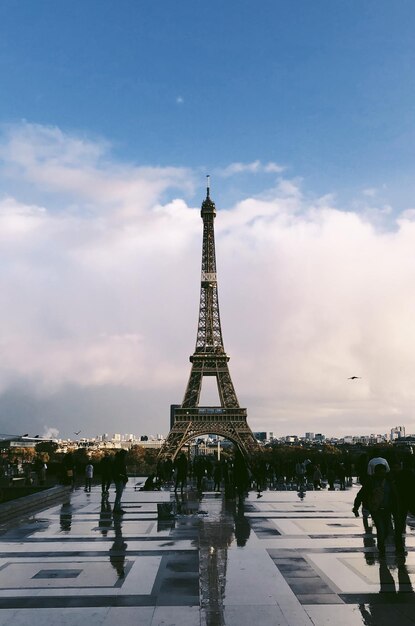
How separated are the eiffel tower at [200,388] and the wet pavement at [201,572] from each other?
65.8 meters

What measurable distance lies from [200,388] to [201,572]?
82128 millimetres

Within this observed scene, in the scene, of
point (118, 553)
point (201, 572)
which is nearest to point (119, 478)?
point (118, 553)

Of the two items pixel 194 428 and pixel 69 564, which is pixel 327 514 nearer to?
pixel 69 564

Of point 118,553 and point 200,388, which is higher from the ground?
point 200,388

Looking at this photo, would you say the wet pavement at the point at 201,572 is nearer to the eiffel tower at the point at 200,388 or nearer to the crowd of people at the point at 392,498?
the crowd of people at the point at 392,498

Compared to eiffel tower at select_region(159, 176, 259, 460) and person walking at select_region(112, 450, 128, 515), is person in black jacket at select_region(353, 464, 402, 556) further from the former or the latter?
eiffel tower at select_region(159, 176, 259, 460)

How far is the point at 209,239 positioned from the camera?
97.2 meters

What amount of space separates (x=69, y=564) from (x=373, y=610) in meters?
5.44

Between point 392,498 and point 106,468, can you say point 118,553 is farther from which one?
point 106,468

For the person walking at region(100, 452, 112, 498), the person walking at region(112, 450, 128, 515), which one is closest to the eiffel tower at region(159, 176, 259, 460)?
the person walking at region(100, 452, 112, 498)

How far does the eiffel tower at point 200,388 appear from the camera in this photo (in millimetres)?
86375

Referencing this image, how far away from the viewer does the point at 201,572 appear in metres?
9.82

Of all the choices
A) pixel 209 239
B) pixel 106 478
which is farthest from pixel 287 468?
pixel 209 239

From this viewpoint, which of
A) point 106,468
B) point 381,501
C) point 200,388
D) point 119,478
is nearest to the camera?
point 381,501
